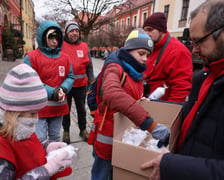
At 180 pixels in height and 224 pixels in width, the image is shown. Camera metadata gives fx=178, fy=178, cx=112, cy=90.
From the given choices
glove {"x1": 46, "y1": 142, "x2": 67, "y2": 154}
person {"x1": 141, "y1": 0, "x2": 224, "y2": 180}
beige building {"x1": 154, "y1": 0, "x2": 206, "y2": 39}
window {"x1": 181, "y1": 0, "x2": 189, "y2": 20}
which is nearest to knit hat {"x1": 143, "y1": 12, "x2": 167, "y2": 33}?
person {"x1": 141, "y1": 0, "x2": 224, "y2": 180}

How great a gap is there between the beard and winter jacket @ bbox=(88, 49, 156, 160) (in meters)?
0.50

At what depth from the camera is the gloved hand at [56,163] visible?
1.06 metres

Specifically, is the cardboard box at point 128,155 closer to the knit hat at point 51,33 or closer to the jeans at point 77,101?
the knit hat at point 51,33

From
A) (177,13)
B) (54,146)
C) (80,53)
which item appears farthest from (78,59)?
(177,13)

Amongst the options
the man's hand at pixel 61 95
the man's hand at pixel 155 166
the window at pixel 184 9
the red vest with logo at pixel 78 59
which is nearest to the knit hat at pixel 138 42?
the man's hand at pixel 155 166

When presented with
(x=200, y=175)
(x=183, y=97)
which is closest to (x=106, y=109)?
(x=200, y=175)

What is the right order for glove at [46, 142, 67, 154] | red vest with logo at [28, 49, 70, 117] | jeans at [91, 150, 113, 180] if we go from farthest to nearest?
1. red vest with logo at [28, 49, 70, 117]
2. jeans at [91, 150, 113, 180]
3. glove at [46, 142, 67, 154]

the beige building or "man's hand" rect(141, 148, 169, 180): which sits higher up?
the beige building

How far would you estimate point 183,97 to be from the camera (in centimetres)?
217

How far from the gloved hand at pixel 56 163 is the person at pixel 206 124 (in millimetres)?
475

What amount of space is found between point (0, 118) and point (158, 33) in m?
1.93

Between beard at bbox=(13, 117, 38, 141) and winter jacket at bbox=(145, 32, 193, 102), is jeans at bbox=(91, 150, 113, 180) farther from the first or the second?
winter jacket at bbox=(145, 32, 193, 102)

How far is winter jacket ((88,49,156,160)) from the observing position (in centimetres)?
114

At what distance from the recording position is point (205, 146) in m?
0.96
